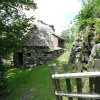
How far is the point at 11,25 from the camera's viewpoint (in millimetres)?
25109

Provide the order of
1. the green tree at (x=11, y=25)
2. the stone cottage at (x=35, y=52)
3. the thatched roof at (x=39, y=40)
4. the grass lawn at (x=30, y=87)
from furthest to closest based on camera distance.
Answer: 1. the thatched roof at (x=39, y=40)
2. the stone cottage at (x=35, y=52)
3. the green tree at (x=11, y=25)
4. the grass lawn at (x=30, y=87)

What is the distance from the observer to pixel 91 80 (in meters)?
6.12

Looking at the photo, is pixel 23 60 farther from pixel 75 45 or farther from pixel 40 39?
pixel 75 45

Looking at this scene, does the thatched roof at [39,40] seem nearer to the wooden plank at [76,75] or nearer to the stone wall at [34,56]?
the stone wall at [34,56]

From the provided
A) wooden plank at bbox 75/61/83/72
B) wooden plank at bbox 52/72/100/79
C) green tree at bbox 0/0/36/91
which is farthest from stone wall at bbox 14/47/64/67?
wooden plank at bbox 75/61/83/72

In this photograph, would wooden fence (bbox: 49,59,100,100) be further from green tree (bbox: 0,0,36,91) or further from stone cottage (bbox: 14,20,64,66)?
stone cottage (bbox: 14,20,64,66)

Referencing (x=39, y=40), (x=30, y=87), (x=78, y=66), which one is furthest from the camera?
(x=39, y=40)

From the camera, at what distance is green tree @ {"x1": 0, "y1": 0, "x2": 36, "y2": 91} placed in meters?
24.0

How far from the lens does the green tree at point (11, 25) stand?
24.0 metres

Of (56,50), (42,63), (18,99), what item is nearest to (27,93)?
(18,99)

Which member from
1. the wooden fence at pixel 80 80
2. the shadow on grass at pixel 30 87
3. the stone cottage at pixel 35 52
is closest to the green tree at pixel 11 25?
the shadow on grass at pixel 30 87

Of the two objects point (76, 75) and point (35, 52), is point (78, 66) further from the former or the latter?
point (35, 52)

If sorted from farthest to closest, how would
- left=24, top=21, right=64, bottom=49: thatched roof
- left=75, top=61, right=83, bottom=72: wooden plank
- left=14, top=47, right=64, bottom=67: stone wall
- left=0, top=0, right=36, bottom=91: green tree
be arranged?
left=24, top=21, right=64, bottom=49: thatched roof → left=14, top=47, right=64, bottom=67: stone wall → left=0, top=0, right=36, bottom=91: green tree → left=75, top=61, right=83, bottom=72: wooden plank

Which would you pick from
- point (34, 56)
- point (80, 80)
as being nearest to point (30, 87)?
point (34, 56)
